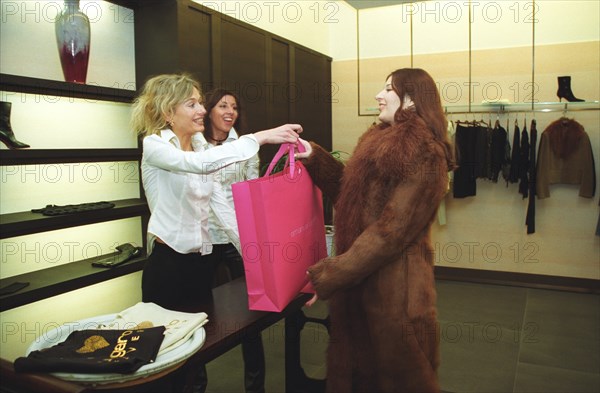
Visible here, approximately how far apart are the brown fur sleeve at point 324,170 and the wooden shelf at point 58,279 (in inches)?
60.7

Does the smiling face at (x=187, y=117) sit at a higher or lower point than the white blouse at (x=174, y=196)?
higher

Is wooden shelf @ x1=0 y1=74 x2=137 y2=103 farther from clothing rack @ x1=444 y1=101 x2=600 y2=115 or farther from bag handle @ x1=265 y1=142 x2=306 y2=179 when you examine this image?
clothing rack @ x1=444 y1=101 x2=600 y2=115

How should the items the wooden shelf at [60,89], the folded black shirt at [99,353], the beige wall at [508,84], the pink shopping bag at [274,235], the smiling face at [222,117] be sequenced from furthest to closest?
the beige wall at [508,84] < the smiling face at [222,117] < the wooden shelf at [60,89] < the pink shopping bag at [274,235] < the folded black shirt at [99,353]

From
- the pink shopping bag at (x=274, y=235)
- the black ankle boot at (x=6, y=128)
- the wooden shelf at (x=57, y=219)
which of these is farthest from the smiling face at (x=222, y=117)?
the pink shopping bag at (x=274, y=235)

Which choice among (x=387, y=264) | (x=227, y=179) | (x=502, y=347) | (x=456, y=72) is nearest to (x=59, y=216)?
(x=227, y=179)

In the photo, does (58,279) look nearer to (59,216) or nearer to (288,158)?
(59,216)

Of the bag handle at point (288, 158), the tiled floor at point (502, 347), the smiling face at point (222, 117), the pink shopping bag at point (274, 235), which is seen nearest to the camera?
the pink shopping bag at point (274, 235)

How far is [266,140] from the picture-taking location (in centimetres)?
156

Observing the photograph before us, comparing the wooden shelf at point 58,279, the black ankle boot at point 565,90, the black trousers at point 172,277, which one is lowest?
the wooden shelf at point 58,279

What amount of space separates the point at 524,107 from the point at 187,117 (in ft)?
12.2

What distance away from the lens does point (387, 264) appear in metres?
1.50

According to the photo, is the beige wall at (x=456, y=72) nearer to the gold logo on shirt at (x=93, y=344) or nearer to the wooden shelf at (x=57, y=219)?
the wooden shelf at (x=57, y=219)

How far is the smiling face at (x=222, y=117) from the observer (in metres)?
2.90

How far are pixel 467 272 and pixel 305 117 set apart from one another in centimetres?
223
